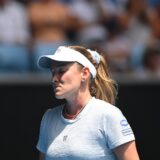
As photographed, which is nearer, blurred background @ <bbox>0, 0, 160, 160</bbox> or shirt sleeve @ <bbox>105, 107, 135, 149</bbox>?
shirt sleeve @ <bbox>105, 107, 135, 149</bbox>

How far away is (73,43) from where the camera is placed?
760 cm

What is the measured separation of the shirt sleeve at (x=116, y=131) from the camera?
12.0 feet

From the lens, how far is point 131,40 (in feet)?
26.5

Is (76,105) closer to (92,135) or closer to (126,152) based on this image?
(92,135)

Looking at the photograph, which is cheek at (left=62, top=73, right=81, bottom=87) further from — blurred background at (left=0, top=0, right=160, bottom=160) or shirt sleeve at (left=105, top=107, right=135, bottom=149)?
blurred background at (left=0, top=0, right=160, bottom=160)

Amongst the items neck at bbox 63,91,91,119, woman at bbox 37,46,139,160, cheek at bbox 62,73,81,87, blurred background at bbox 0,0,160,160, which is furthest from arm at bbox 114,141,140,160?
blurred background at bbox 0,0,160,160

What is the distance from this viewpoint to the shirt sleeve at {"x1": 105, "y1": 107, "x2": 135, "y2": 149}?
12.0 ft

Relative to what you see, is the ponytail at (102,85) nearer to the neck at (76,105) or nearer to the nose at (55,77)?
the neck at (76,105)

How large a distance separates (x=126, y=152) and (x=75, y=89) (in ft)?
1.61

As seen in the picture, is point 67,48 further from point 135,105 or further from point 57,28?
point 57,28

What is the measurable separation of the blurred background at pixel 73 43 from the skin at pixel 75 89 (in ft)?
8.83

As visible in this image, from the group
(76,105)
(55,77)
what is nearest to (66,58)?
(55,77)

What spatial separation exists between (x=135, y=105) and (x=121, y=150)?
316cm

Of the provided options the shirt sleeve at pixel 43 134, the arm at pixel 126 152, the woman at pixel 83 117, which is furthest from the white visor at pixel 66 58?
the arm at pixel 126 152
